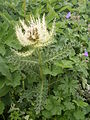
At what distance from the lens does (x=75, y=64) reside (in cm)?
246

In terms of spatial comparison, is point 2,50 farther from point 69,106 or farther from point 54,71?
point 69,106

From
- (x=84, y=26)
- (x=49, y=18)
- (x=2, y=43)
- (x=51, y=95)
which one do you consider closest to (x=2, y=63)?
(x=2, y=43)

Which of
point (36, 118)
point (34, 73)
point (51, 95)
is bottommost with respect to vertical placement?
point (36, 118)

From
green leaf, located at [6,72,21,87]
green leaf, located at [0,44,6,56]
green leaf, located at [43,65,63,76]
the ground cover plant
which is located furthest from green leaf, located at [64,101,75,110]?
green leaf, located at [0,44,6,56]

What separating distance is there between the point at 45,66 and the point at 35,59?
4.4 inches

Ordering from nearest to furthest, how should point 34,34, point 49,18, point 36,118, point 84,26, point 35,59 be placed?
1. point 34,34
2. point 35,59
3. point 36,118
4. point 49,18
5. point 84,26

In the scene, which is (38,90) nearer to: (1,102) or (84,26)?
(1,102)

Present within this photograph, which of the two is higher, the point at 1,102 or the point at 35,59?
the point at 35,59

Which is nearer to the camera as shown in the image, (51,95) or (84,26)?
(51,95)

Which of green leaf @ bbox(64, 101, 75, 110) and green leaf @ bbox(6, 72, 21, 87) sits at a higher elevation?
green leaf @ bbox(6, 72, 21, 87)

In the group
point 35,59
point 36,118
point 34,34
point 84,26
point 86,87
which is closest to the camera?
point 34,34

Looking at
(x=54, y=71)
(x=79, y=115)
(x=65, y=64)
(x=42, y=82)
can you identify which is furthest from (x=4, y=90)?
(x=79, y=115)

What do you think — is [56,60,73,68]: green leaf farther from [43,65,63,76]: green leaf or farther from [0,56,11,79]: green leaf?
[0,56,11,79]: green leaf

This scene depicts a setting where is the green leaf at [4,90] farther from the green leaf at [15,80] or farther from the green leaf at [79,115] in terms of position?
the green leaf at [79,115]
